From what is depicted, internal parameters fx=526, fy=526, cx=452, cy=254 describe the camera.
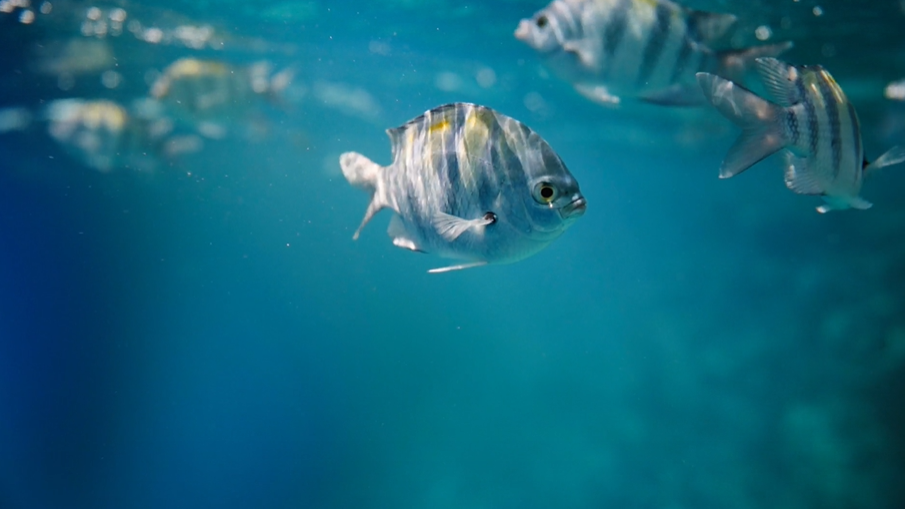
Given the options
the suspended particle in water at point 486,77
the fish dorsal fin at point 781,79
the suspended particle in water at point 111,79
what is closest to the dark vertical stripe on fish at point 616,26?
the fish dorsal fin at point 781,79

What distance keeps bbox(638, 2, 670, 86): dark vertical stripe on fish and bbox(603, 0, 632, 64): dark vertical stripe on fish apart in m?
0.24

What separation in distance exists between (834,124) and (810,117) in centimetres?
17

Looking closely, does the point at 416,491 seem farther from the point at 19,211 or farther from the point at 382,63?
the point at 19,211

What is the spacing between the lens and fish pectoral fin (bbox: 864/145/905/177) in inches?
114

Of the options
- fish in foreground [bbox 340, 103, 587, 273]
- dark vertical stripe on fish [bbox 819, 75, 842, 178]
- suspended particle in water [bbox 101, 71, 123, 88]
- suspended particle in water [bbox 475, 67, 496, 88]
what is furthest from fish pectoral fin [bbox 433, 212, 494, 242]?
suspended particle in water [bbox 101, 71, 123, 88]

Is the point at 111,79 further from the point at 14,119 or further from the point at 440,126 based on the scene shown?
the point at 440,126

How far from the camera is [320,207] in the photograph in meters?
73.1

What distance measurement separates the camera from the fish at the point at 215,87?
1456cm

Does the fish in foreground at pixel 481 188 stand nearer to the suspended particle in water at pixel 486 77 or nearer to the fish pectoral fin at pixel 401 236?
the fish pectoral fin at pixel 401 236

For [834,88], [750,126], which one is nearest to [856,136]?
[834,88]

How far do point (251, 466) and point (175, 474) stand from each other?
5836mm

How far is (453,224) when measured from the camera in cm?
247

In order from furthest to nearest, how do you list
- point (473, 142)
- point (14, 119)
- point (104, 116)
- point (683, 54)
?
1. point (14, 119)
2. point (104, 116)
3. point (683, 54)
4. point (473, 142)

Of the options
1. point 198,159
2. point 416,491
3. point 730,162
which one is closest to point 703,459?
point 416,491
